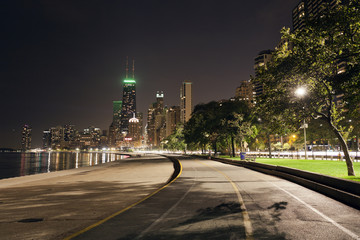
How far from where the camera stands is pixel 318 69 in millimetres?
16516

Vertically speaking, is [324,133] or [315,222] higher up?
[324,133]

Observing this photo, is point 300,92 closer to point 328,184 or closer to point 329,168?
point 328,184

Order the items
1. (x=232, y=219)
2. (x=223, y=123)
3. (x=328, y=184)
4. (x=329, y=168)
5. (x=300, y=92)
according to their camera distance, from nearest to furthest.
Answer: (x=232, y=219), (x=328, y=184), (x=300, y=92), (x=329, y=168), (x=223, y=123)

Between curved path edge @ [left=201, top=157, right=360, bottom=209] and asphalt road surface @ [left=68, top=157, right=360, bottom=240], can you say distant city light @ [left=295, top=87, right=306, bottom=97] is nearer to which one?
curved path edge @ [left=201, top=157, right=360, bottom=209]

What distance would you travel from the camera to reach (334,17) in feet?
48.6

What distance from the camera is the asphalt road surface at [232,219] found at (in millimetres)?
6234

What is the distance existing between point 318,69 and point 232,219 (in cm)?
1325

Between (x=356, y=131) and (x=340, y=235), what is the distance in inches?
2809

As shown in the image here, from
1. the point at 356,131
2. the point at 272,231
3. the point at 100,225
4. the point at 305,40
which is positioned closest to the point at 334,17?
the point at 305,40

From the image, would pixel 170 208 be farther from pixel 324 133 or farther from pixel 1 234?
pixel 324 133

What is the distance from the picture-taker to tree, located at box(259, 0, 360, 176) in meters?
14.6

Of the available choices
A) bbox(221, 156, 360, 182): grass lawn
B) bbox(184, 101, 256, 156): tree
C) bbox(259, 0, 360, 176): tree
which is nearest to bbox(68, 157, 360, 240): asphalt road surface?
bbox(221, 156, 360, 182): grass lawn

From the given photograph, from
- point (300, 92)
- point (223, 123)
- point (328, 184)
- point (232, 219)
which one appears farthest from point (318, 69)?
point (223, 123)

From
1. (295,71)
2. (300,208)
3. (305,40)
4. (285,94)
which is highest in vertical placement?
(305,40)
